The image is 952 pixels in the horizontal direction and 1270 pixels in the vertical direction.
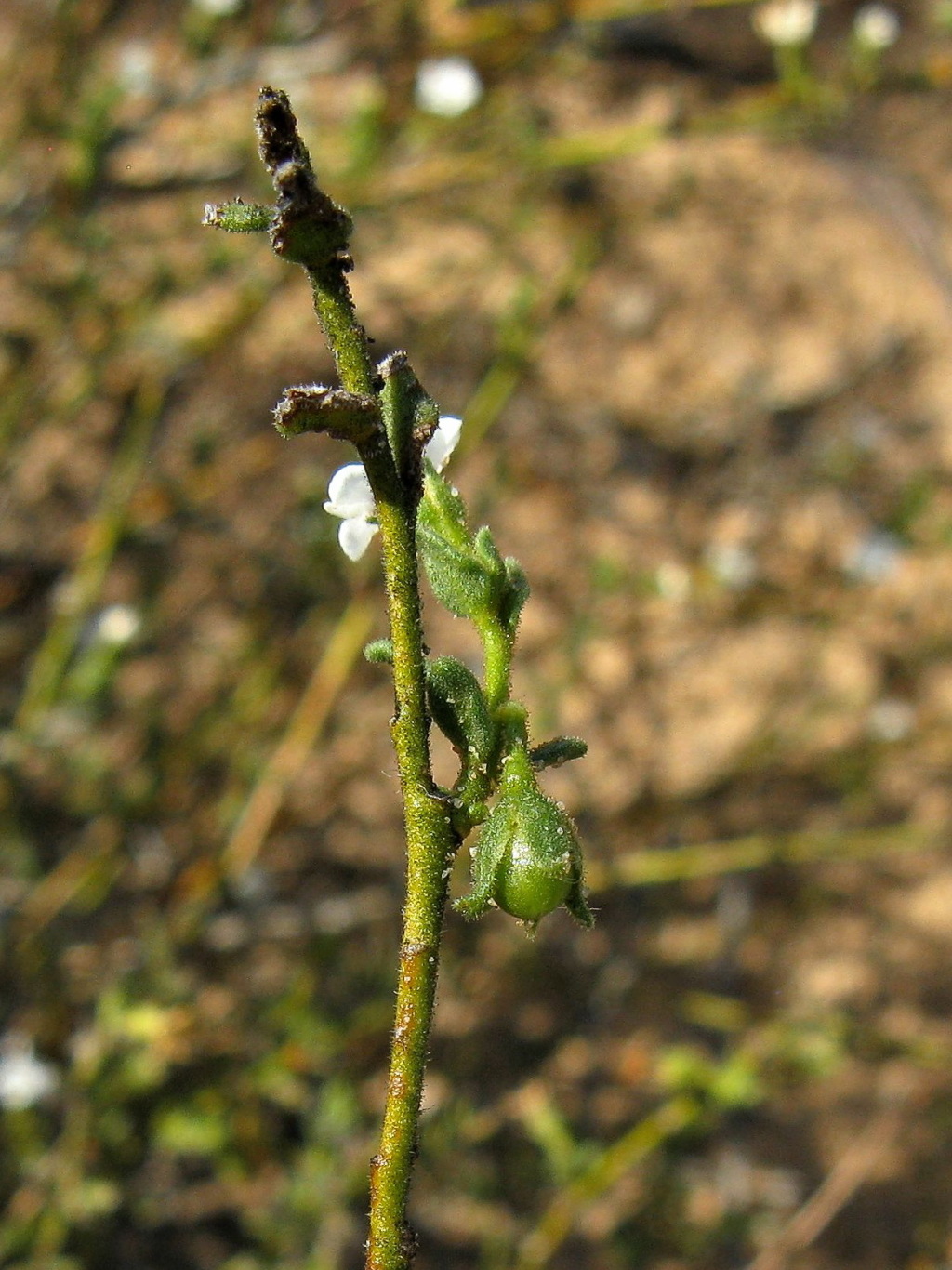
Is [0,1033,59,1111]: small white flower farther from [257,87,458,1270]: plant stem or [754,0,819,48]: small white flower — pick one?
[754,0,819,48]: small white flower

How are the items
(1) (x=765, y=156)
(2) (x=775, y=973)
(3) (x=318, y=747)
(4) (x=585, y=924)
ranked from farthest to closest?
(1) (x=765, y=156)
(2) (x=775, y=973)
(3) (x=318, y=747)
(4) (x=585, y=924)

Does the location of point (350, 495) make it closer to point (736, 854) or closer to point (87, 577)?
point (87, 577)

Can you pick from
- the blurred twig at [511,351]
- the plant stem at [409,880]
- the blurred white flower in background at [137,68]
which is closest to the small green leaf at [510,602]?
the plant stem at [409,880]

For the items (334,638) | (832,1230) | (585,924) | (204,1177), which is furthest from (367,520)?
(832,1230)

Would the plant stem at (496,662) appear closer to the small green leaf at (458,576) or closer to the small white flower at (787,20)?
the small green leaf at (458,576)

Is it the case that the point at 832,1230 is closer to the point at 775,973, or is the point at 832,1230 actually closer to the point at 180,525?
the point at 775,973

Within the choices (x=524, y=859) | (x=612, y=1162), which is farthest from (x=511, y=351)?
(x=524, y=859)
